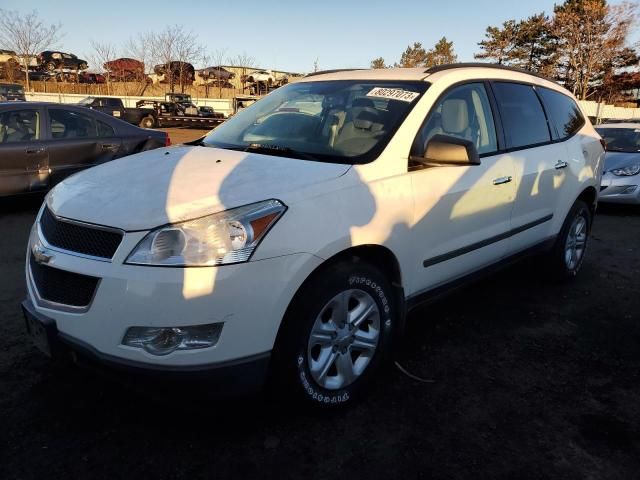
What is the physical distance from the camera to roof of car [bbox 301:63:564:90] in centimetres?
342

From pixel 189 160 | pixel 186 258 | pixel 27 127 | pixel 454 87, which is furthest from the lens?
Answer: pixel 27 127

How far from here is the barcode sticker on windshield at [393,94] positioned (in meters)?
3.19

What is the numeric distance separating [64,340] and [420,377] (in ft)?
6.38

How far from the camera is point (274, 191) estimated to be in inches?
95.2

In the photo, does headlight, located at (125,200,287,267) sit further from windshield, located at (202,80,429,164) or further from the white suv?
windshield, located at (202,80,429,164)

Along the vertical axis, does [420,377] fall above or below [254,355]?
below

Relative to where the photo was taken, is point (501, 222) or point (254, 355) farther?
point (501, 222)

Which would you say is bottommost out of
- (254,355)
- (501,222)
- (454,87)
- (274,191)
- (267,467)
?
(267,467)

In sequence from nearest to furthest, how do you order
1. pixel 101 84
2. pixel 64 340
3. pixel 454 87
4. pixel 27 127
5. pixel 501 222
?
pixel 64 340, pixel 454 87, pixel 501 222, pixel 27 127, pixel 101 84

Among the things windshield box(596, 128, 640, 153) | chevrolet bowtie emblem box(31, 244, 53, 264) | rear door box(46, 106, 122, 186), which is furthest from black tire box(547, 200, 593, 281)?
rear door box(46, 106, 122, 186)

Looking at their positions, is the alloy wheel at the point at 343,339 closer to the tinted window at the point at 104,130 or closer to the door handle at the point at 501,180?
the door handle at the point at 501,180

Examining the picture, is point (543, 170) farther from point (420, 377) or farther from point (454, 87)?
point (420, 377)

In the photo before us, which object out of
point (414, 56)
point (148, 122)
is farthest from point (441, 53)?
point (148, 122)

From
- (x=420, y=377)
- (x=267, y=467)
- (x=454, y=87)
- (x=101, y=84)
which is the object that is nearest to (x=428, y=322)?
(x=420, y=377)
